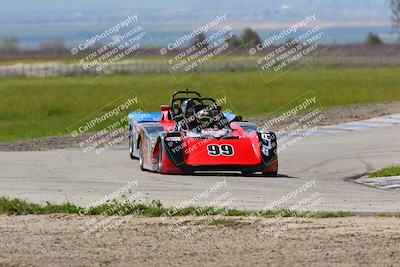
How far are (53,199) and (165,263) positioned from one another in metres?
5.59

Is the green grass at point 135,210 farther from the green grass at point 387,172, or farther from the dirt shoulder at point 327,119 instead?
the dirt shoulder at point 327,119

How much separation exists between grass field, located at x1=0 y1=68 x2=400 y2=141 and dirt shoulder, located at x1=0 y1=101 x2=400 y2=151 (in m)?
3.89

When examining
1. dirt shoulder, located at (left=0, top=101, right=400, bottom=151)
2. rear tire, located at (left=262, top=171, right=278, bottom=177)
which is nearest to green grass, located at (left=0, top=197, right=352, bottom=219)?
rear tire, located at (left=262, top=171, right=278, bottom=177)

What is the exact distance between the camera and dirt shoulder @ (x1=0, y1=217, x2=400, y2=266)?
1182 cm

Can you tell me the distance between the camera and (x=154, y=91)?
5894 cm

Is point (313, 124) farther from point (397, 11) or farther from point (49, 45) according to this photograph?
point (49, 45)

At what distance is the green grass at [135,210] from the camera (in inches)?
574

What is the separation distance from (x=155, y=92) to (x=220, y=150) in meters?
36.8

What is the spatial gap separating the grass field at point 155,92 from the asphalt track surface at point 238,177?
9962 mm

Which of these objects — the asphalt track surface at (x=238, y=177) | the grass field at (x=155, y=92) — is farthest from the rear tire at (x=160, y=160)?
the grass field at (x=155, y=92)

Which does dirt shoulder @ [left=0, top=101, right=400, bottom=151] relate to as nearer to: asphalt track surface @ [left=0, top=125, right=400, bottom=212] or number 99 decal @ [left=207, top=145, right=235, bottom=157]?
asphalt track surface @ [left=0, top=125, right=400, bottom=212]

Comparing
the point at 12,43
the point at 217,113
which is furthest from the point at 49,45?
the point at 217,113

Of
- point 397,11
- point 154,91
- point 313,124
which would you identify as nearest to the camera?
point 313,124

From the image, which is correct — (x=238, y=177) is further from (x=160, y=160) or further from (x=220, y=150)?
(x=160, y=160)
